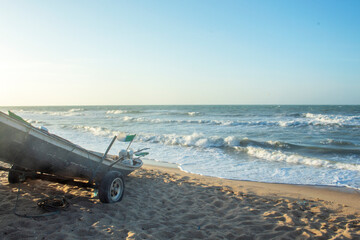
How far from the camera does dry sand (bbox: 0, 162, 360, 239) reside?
3.89 m

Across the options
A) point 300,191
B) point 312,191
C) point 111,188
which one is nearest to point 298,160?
point 312,191

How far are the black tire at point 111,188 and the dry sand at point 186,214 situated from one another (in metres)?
0.16

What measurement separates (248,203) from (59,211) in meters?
3.76

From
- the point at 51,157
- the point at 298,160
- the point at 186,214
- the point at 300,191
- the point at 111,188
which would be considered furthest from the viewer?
the point at 298,160

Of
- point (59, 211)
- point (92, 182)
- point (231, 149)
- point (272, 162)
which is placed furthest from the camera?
point (231, 149)

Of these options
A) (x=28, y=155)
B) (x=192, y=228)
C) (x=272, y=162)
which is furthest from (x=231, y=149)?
(x=28, y=155)

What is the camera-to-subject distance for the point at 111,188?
4941mm

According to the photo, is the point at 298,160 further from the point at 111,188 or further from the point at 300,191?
the point at 111,188

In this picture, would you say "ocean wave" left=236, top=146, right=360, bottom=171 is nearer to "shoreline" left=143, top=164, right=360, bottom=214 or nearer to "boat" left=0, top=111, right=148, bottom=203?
"shoreline" left=143, top=164, right=360, bottom=214

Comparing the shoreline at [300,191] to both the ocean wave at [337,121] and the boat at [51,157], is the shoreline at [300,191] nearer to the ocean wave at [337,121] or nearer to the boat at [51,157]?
the boat at [51,157]

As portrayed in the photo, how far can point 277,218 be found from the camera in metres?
4.61

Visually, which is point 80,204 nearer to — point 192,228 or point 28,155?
point 28,155

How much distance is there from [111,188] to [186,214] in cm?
155

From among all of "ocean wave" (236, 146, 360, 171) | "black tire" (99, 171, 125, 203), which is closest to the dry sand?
"black tire" (99, 171, 125, 203)
